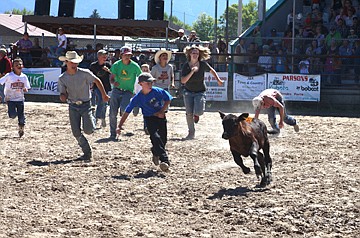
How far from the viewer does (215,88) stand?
24312 millimetres

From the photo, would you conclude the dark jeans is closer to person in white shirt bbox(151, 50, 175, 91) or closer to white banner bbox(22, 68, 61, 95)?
person in white shirt bbox(151, 50, 175, 91)

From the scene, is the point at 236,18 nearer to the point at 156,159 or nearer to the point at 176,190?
the point at 156,159

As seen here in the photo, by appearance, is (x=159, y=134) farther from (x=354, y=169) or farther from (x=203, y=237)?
(x=203, y=237)

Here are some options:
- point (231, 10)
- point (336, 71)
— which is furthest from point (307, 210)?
point (231, 10)

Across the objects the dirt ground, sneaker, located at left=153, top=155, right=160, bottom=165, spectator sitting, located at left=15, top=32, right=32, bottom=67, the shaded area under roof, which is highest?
the shaded area under roof

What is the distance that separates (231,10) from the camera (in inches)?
5443

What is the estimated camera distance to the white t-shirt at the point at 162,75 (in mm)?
14930

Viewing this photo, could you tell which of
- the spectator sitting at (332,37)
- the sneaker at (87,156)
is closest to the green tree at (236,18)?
the spectator sitting at (332,37)

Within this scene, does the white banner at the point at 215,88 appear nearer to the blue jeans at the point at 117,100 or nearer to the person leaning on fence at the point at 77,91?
the blue jeans at the point at 117,100

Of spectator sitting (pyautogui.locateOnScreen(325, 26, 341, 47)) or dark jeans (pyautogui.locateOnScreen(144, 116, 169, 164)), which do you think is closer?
dark jeans (pyautogui.locateOnScreen(144, 116, 169, 164))

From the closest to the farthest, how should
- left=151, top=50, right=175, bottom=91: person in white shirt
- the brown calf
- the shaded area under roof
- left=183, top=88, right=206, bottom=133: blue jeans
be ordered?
the brown calf → left=183, top=88, right=206, bottom=133: blue jeans → left=151, top=50, right=175, bottom=91: person in white shirt → the shaded area under roof

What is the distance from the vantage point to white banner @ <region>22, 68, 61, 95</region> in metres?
25.7

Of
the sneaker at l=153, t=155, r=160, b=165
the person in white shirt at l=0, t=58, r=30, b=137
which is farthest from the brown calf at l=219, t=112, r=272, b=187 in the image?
the person in white shirt at l=0, t=58, r=30, b=137

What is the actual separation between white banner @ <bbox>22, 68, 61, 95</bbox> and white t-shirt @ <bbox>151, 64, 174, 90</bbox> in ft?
36.5
